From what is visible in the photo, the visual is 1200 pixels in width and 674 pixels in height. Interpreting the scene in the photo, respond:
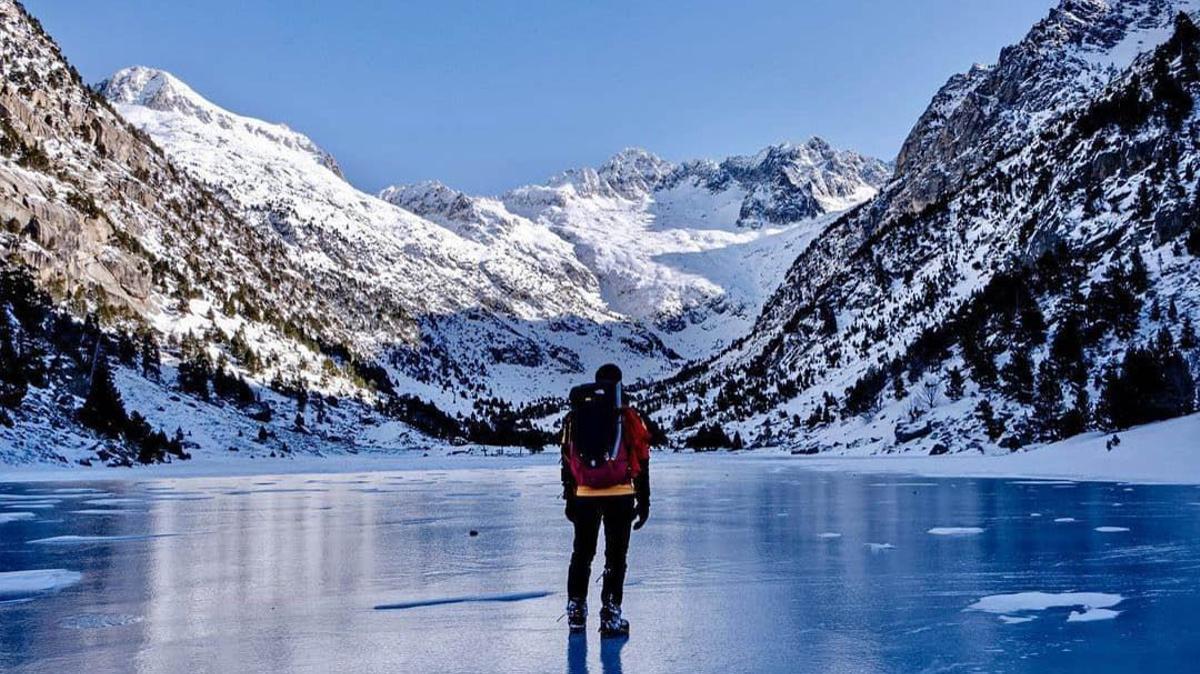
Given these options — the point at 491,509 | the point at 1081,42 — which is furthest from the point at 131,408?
the point at 1081,42

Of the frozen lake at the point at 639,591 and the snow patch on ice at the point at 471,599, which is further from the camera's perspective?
the snow patch on ice at the point at 471,599

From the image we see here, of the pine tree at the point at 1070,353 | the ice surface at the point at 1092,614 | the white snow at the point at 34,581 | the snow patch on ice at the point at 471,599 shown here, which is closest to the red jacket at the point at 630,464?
the snow patch on ice at the point at 471,599

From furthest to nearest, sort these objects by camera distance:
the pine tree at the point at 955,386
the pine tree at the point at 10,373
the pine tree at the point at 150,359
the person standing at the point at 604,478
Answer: the pine tree at the point at 150,359
the pine tree at the point at 955,386
the pine tree at the point at 10,373
the person standing at the point at 604,478

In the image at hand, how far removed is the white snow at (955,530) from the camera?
55.7ft

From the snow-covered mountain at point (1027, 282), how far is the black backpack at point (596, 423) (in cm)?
4357

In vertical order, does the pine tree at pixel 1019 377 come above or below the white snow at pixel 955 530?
above

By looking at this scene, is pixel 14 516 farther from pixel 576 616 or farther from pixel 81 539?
pixel 576 616

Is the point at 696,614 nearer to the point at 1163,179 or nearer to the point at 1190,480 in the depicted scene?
the point at 1190,480

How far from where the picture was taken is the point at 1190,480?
30438mm

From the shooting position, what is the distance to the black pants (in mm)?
9273

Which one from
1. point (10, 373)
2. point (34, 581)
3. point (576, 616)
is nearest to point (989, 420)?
point (576, 616)

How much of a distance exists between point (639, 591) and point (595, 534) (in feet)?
8.10

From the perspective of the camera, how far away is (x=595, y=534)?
373 inches

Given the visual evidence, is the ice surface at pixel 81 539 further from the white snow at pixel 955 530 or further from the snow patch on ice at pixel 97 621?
the white snow at pixel 955 530
